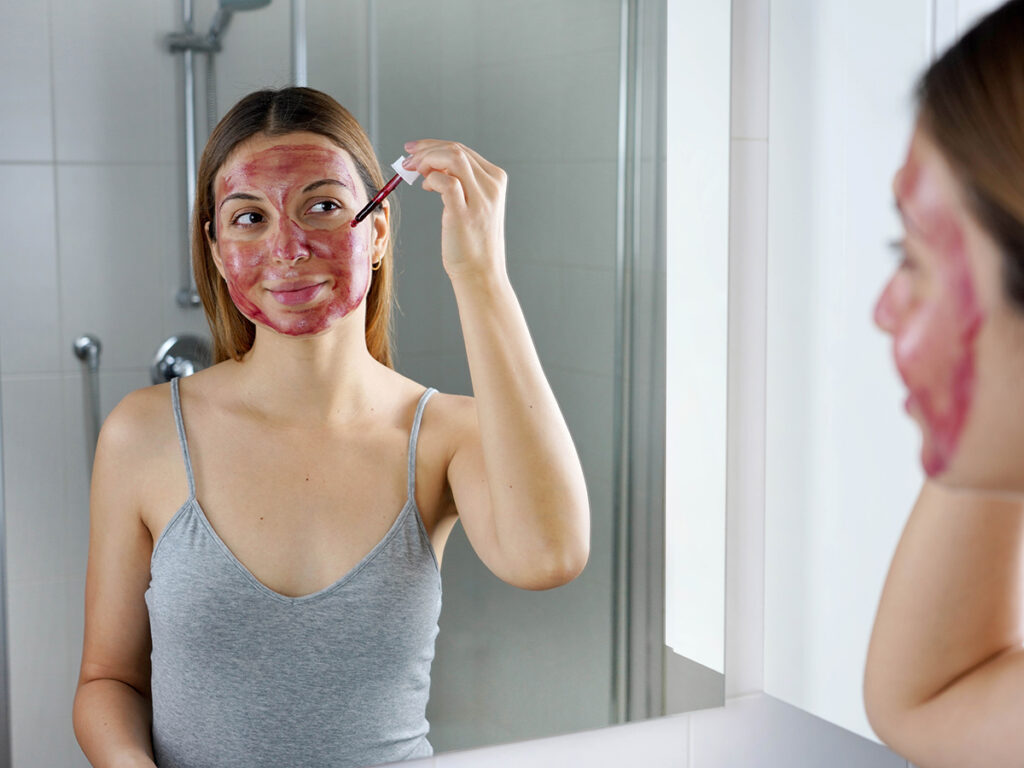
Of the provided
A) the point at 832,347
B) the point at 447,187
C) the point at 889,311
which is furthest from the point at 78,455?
the point at 832,347

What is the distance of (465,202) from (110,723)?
1.75ft

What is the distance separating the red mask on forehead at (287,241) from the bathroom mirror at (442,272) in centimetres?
5

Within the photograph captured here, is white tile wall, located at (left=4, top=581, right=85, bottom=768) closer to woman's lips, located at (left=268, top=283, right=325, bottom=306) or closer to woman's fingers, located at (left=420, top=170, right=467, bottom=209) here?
woman's lips, located at (left=268, top=283, right=325, bottom=306)

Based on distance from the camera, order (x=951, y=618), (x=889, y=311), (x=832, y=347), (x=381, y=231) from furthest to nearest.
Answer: (x=832, y=347) → (x=381, y=231) → (x=951, y=618) → (x=889, y=311)

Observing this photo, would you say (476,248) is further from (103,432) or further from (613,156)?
(103,432)

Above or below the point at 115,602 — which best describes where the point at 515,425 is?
above

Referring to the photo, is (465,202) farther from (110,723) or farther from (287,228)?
(110,723)

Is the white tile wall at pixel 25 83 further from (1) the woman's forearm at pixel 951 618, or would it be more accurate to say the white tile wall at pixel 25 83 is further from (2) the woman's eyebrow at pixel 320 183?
(1) the woman's forearm at pixel 951 618

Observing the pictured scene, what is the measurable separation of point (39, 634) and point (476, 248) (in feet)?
1.60

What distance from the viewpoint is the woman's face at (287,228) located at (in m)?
0.85

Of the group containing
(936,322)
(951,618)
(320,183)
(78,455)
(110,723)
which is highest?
(320,183)

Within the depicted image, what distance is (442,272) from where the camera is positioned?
0.93 meters

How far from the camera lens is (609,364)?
41.5 inches

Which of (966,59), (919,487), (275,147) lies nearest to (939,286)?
(966,59)
